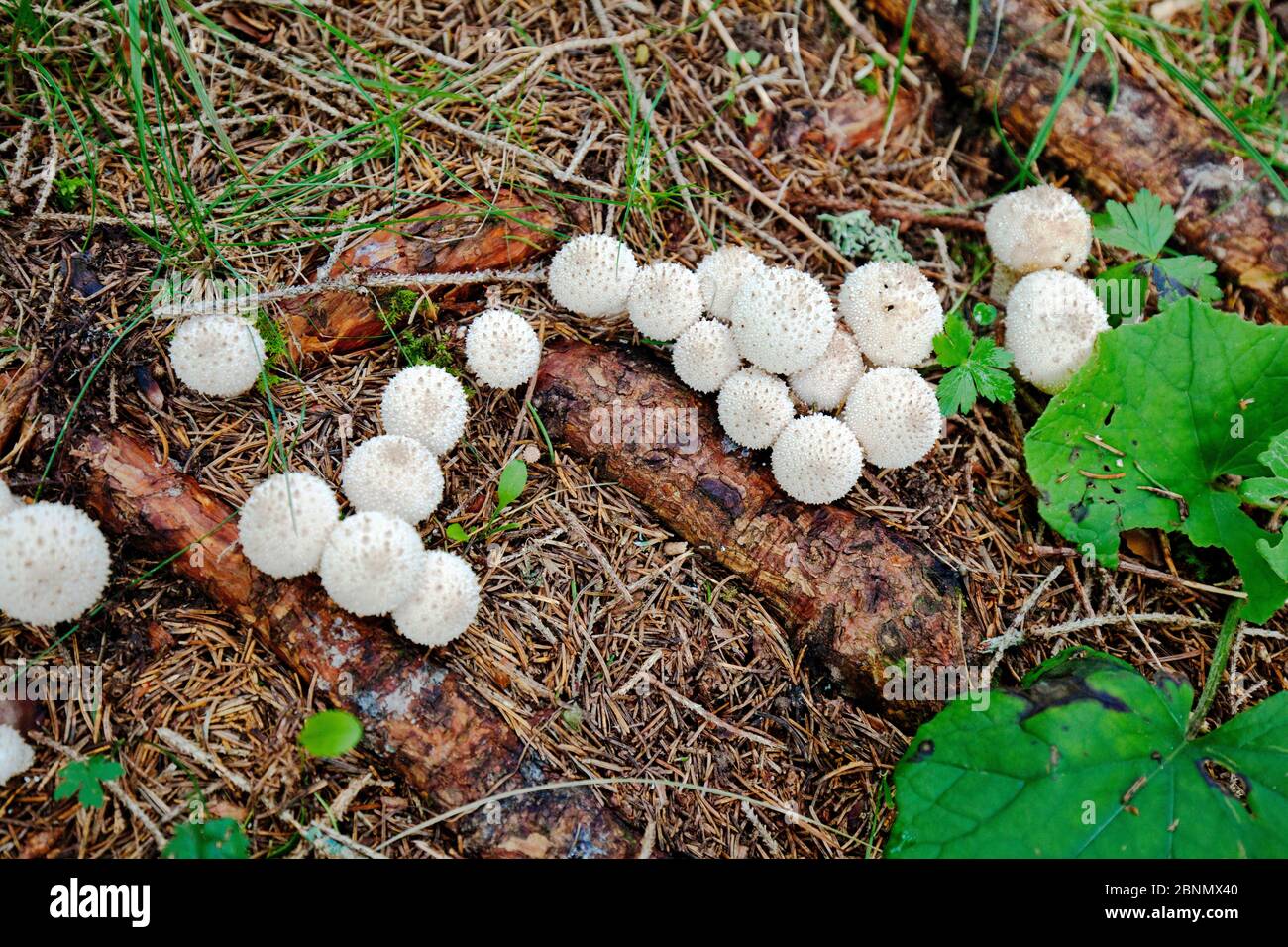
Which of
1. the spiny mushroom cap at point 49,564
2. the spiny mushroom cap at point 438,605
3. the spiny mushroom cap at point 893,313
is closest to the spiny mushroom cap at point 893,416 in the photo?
the spiny mushroom cap at point 893,313

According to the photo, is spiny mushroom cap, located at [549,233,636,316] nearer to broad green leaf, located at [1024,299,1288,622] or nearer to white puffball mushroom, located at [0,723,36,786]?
broad green leaf, located at [1024,299,1288,622]

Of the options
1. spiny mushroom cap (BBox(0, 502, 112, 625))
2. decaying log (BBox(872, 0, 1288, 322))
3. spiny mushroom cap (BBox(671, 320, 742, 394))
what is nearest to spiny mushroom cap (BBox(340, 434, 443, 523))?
spiny mushroom cap (BBox(0, 502, 112, 625))

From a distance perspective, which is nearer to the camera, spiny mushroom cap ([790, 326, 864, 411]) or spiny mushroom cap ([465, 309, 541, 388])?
spiny mushroom cap ([465, 309, 541, 388])

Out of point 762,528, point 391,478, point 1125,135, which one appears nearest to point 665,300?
point 762,528

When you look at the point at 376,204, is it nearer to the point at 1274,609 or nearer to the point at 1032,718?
the point at 1032,718

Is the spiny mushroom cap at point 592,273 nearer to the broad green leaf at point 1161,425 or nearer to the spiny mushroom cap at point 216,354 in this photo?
the spiny mushroom cap at point 216,354

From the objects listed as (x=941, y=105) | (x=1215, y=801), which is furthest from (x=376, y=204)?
(x=1215, y=801)

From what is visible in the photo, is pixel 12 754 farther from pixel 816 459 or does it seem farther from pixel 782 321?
pixel 782 321
